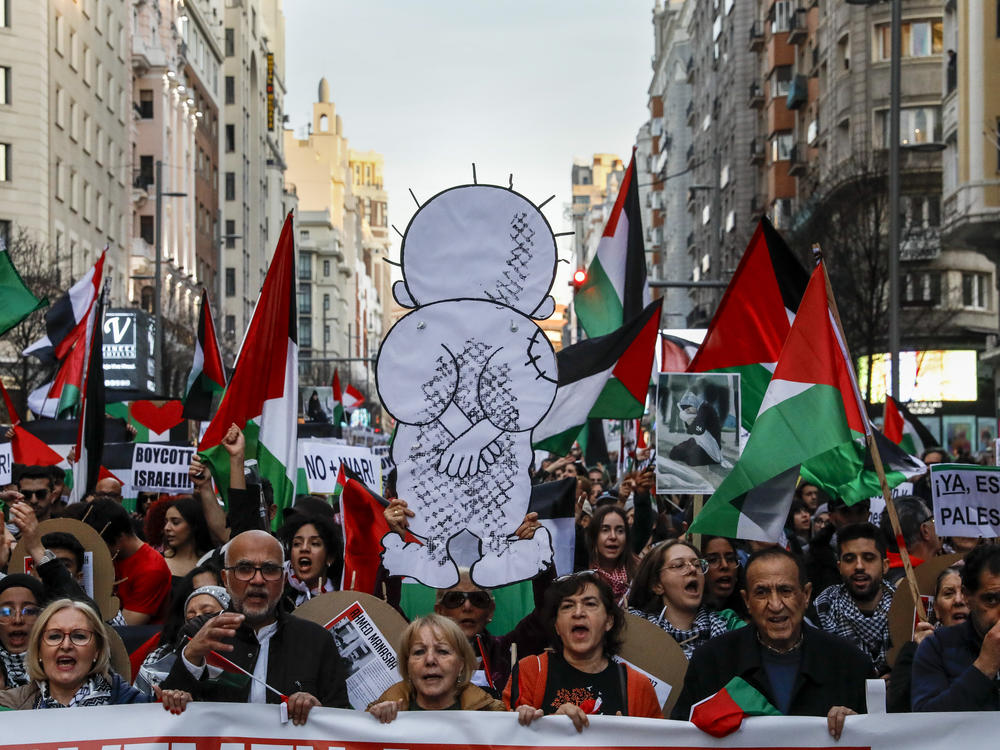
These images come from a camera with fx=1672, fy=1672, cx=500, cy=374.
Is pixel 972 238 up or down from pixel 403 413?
up

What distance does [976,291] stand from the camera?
47344 mm

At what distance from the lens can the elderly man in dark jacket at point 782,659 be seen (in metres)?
5.52

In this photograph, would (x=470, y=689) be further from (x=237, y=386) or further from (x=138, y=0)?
(x=138, y=0)

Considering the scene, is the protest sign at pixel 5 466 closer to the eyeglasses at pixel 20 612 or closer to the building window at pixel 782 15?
the eyeglasses at pixel 20 612

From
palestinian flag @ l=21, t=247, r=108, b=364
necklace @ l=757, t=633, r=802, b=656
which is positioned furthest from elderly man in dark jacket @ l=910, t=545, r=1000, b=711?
palestinian flag @ l=21, t=247, r=108, b=364

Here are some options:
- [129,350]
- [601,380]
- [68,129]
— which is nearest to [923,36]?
[68,129]

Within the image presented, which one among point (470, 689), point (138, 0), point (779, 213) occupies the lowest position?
point (470, 689)

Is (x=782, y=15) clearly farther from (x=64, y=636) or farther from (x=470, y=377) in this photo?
(x=64, y=636)

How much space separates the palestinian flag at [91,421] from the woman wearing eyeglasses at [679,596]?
4.55 m

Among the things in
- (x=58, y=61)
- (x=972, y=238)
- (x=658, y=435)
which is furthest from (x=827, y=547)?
(x=58, y=61)

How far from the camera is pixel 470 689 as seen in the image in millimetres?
5559

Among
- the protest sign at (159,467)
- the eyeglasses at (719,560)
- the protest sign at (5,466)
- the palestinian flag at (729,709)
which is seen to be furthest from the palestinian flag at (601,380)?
the protest sign at (5,466)

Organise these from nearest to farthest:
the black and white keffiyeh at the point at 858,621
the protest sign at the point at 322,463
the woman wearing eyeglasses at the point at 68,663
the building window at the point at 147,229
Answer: the woman wearing eyeglasses at the point at 68,663 < the black and white keffiyeh at the point at 858,621 < the protest sign at the point at 322,463 < the building window at the point at 147,229

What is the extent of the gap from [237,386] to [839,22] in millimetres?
43278
